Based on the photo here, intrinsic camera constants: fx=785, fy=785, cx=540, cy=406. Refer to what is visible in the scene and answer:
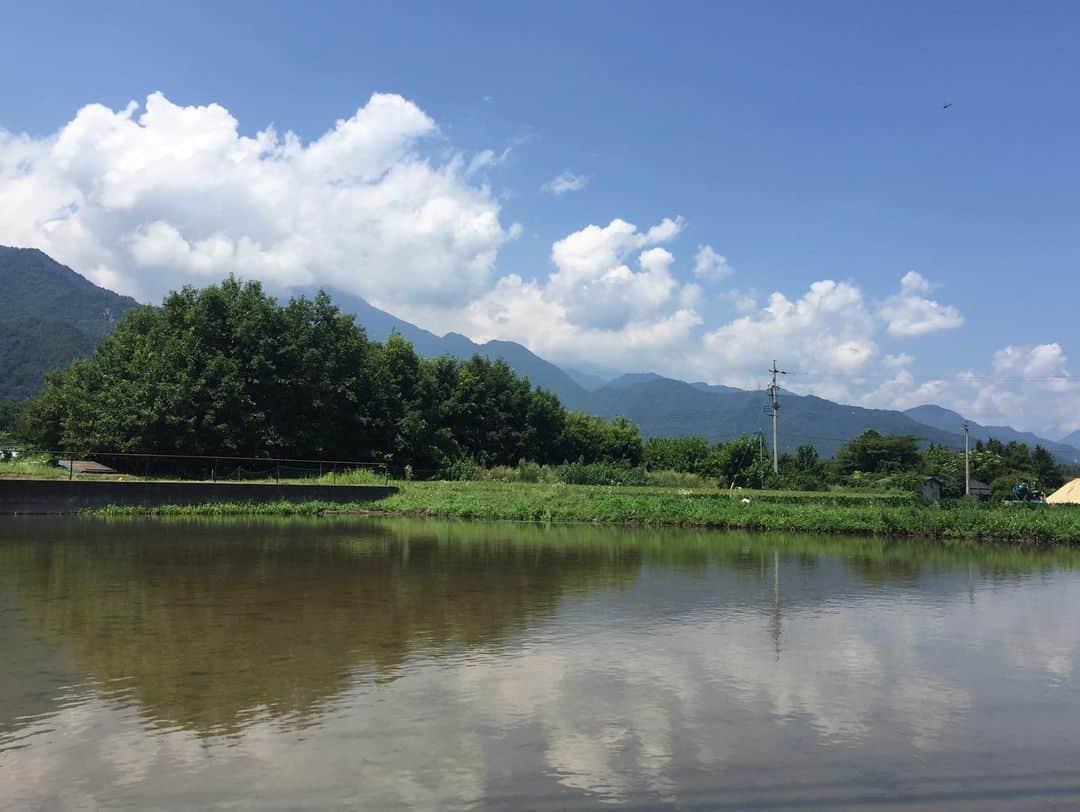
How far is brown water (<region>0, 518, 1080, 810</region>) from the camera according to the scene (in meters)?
5.87

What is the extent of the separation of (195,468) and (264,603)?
26.8m

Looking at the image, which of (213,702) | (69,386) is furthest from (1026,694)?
(69,386)

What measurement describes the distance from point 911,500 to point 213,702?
3263 centimetres

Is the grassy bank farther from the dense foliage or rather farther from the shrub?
the dense foliage

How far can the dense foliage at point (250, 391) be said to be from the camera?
37375 mm

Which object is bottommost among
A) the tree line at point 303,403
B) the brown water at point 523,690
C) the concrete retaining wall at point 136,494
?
the brown water at point 523,690

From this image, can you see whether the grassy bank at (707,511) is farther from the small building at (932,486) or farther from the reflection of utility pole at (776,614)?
the small building at (932,486)

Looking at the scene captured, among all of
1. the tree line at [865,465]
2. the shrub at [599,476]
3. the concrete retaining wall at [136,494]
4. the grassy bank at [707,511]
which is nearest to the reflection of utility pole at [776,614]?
the grassy bank at [707,511]

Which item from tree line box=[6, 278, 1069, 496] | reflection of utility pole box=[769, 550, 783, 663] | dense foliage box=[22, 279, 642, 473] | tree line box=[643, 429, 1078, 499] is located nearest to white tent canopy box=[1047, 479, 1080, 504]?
tree line box=[643, 429, 1078, 499]

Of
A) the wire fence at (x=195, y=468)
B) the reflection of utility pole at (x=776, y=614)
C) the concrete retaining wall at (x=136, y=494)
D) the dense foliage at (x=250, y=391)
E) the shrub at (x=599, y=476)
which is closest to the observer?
the reflection of utility pole at (x=776, y=614)

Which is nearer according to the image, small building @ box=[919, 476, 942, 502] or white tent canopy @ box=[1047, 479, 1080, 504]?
white tent canopy @ box=[1047, 479, 1080, 504]

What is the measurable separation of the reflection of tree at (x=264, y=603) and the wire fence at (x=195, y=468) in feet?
43.4

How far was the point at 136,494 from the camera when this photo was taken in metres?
30.2

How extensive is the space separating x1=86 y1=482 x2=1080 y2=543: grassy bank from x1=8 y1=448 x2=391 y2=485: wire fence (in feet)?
13.3
